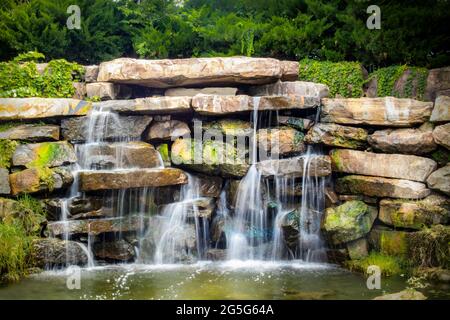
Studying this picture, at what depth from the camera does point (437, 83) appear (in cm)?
1027

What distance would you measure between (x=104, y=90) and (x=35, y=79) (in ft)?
5.60

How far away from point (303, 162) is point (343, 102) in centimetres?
161

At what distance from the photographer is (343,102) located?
34.2 ft

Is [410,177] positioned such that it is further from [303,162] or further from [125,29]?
[125,29]

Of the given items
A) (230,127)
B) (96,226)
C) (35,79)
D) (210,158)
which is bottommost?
(96,226)

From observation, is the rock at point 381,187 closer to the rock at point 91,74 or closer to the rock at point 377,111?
the rock at point 377,111

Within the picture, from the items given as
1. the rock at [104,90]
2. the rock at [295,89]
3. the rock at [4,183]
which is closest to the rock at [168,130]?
the rock at [104,90]

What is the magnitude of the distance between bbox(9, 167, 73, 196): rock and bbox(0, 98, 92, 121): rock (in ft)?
4.60

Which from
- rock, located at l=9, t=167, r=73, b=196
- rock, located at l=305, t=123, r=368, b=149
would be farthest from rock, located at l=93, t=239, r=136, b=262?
rock, located at l=305, t=123, r=368, b=149

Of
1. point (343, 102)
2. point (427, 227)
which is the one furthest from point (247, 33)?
point (427, 227)

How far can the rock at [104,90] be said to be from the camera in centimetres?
1125

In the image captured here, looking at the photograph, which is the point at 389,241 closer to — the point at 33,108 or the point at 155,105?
the point at 155,105

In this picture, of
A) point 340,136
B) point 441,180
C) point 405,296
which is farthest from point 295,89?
point 405,296

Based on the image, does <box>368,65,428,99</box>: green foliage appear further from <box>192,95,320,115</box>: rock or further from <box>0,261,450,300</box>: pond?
<box>0,261,450,300</box>: pond
